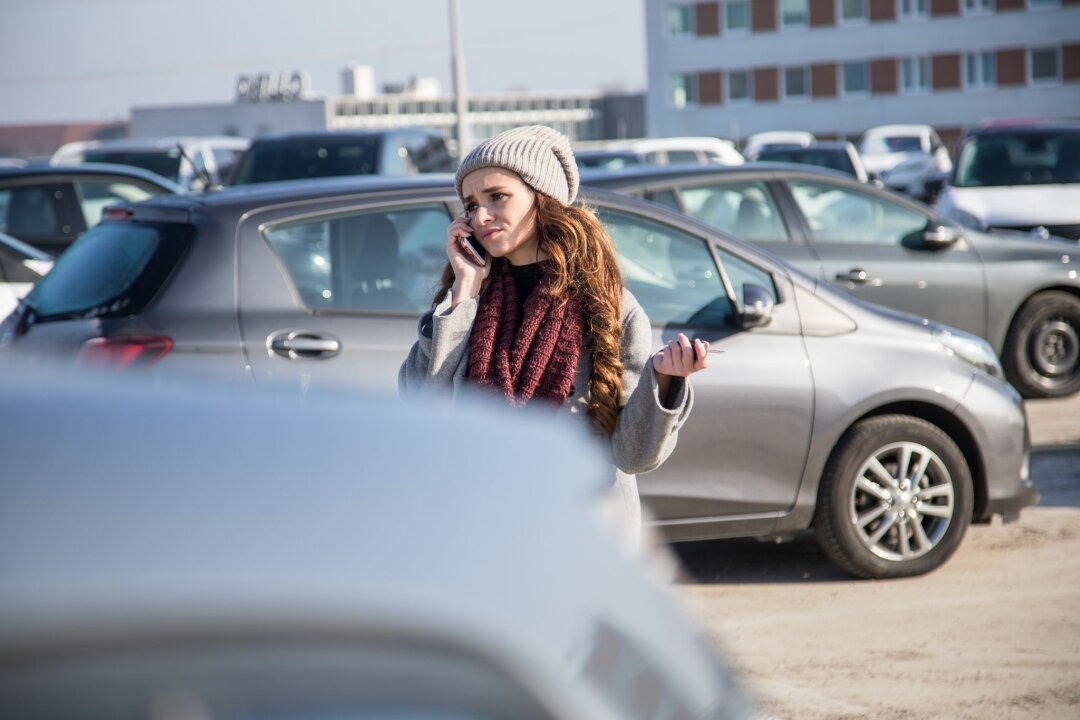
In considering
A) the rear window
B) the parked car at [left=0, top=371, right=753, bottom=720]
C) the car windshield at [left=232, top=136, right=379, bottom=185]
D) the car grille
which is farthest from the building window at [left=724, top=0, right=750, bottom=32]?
the parked car at [left=0, top=371, right=753, bottom=720]

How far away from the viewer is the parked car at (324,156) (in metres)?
13.8

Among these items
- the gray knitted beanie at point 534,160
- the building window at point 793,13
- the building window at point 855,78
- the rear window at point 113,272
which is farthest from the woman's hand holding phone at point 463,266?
the building window at point 793,13

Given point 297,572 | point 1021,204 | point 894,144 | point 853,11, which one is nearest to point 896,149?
point 894,144

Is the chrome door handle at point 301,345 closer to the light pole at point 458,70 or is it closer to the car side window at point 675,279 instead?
the car side window at point 675,279

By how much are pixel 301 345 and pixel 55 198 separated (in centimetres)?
790

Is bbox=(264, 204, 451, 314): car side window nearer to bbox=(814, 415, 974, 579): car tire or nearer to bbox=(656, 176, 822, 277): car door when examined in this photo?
bbox=(814, 415, 974, 579): car tire

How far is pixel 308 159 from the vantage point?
13984mm

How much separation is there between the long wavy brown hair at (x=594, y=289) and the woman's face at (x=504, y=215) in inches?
1.4

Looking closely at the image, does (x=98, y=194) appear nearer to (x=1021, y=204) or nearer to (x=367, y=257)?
(x=367, y=257)

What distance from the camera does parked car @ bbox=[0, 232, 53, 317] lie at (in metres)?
8.16

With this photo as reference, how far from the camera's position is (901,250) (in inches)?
364

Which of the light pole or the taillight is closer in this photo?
the taillight

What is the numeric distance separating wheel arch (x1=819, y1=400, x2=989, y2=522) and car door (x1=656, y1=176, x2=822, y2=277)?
275cm

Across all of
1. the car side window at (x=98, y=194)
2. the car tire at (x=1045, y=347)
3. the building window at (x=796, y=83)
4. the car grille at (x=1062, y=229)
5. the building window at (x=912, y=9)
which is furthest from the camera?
the building window at (x=796, y=83)
